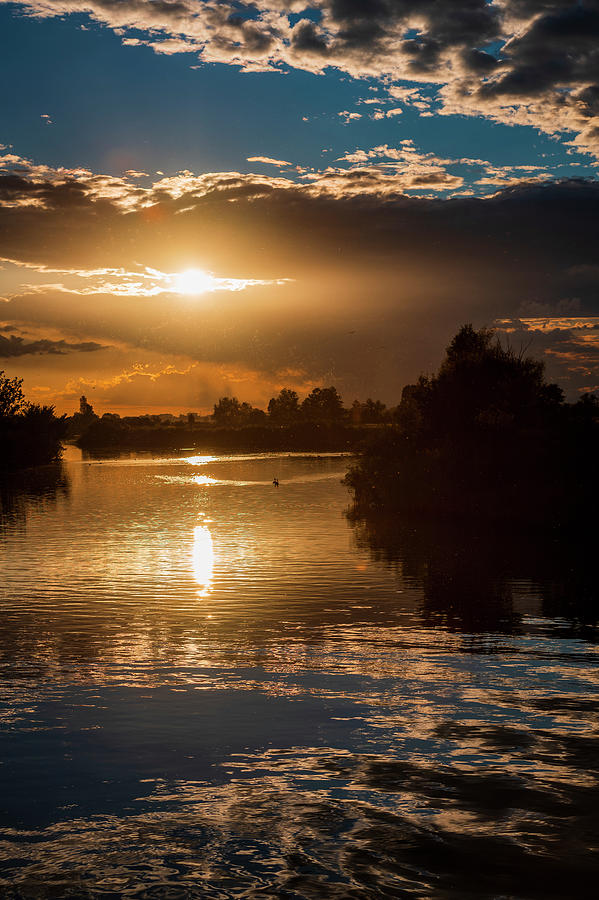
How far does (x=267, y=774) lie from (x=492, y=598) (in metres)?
25.3

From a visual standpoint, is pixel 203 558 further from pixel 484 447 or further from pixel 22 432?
pixel 22 432

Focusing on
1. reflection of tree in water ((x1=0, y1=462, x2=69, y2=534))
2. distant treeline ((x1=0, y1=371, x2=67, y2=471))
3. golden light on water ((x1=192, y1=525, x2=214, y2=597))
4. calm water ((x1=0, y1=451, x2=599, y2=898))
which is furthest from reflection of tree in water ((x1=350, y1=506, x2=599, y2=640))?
distant treeline ((x1=0, y1=371, x2=67, y2=471))

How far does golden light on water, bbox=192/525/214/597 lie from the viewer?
143ft

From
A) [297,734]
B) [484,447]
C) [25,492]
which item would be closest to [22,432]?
[25,492]

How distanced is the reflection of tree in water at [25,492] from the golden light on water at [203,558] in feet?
52.4

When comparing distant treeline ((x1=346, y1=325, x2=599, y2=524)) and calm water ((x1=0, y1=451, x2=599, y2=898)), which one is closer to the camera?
calm water ((x1=0, y1=451, x2=599, y2=898))

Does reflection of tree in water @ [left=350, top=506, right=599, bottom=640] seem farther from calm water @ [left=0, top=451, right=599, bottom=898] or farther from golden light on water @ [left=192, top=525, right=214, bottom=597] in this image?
golden light on water @ [left=192, top=525, right=214, bottom=597]

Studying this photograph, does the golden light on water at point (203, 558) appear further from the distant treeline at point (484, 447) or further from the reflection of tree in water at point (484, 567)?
the distant treeline at point (484, 447)

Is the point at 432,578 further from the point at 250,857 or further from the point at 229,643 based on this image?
the point at 250,857

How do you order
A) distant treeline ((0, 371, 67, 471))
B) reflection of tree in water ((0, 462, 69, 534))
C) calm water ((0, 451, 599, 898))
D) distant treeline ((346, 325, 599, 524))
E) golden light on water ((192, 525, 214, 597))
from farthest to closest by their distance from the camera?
distant treeline ((0, 371, 67, 471)) < reflection of tree in water ((0, 462, 69, 534)) < distant treeline ((346, 325, 599, 524)) < golden light on water ((192, 525, 214, 597)) < calm water ((0, 451, 599, 898))

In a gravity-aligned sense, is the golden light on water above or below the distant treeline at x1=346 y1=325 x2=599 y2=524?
below

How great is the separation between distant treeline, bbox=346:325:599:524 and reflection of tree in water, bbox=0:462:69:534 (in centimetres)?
3227

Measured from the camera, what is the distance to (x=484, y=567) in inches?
2005

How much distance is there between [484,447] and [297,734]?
194ft
